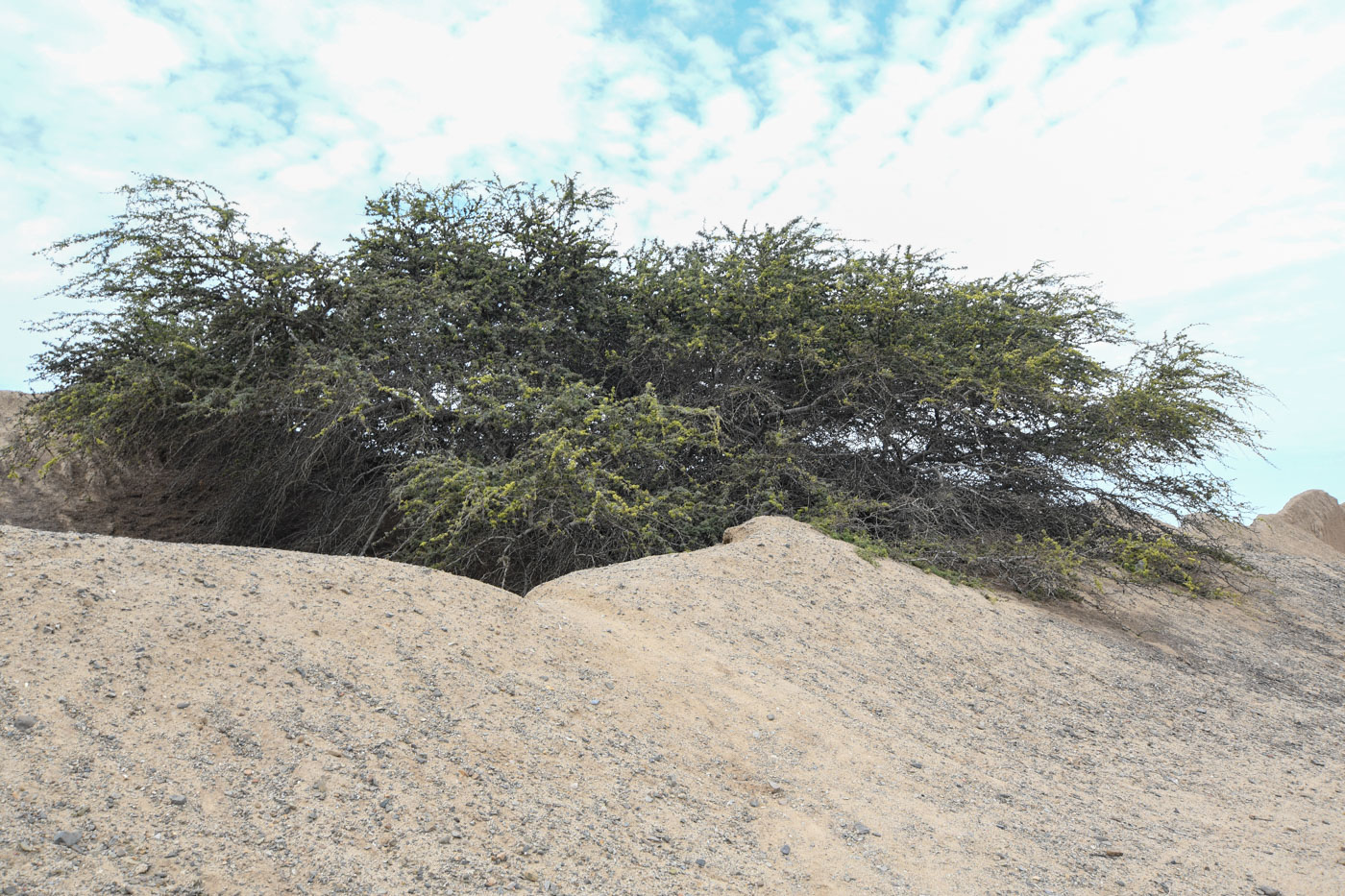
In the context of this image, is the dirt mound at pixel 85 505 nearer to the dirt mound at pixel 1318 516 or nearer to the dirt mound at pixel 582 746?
the dirt mound at pixel 582 746

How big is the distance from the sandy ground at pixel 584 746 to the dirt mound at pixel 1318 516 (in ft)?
44.2

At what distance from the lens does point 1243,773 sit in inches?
210

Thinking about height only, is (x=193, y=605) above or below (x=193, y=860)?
above

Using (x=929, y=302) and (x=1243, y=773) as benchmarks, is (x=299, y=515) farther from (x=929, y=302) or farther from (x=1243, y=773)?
(x=1243, y=773)

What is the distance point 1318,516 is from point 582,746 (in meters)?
19.5

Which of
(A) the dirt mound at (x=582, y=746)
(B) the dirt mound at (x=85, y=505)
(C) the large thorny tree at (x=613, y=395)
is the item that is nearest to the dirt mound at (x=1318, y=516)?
(C) the large thorny tree at (x=613, y=395)

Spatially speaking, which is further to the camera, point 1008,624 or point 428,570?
point 1008,624

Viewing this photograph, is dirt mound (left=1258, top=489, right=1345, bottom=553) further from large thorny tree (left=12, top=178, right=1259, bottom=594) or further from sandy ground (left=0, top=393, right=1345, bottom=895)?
sandy ground (left=0, top=393, right=1345, bottom=895)

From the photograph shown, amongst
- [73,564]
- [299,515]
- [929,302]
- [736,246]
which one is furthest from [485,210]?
[73,564]

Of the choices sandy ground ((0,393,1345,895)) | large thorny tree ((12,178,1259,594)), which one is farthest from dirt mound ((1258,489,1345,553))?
sandy ground ((0,393,1345,895))

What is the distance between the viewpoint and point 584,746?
3.87 m

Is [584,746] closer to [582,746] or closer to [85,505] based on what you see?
[582,746]

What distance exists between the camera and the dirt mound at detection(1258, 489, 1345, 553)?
58.7 feet

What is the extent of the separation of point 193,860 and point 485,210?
322 inches
